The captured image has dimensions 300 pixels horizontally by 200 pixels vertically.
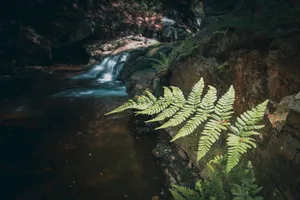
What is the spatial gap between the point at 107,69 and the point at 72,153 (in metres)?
8.01

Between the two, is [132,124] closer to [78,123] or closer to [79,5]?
[78,123]

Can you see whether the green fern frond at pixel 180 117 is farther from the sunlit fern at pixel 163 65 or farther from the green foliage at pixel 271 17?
the sunlit fern at pixel 163 65

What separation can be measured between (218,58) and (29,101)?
6549 millimetres

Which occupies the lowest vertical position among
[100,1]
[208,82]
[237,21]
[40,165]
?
[40,165]

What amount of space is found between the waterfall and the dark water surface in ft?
12.2

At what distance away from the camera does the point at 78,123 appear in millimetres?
6598

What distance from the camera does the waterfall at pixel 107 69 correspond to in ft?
39.7

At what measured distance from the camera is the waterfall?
12.1 meters

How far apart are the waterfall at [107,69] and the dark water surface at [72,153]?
3726 millimetres

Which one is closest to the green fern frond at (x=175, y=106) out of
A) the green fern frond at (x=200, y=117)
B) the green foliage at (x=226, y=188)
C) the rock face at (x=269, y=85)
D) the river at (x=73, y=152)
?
the green fern frond at (x=200, y=117)

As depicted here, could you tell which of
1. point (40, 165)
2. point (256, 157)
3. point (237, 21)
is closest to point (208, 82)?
point (237, 21)

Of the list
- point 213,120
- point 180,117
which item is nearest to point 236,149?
point 213,120

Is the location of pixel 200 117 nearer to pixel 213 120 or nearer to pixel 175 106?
A: pixel 213 120

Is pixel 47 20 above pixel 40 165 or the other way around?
above
